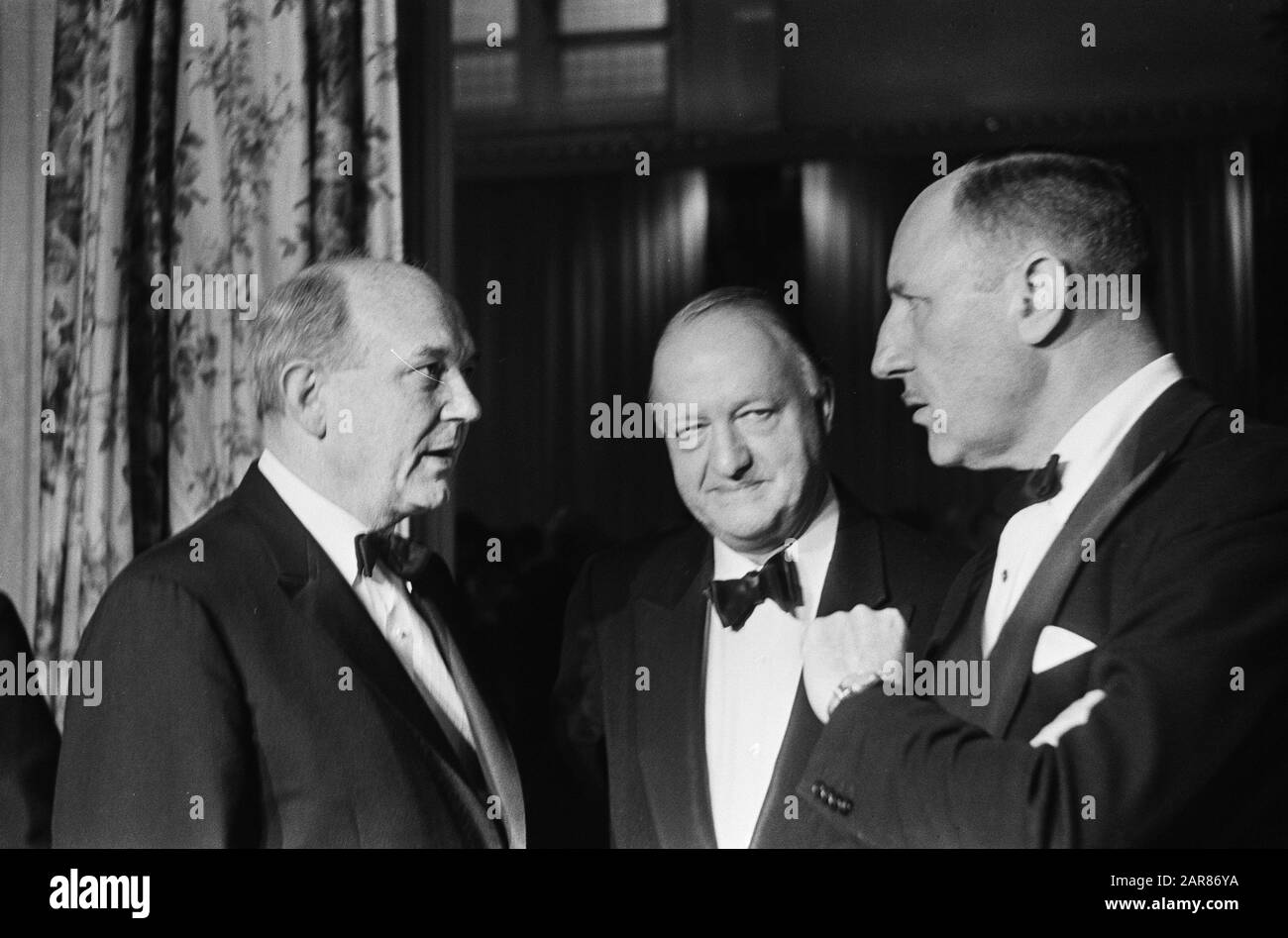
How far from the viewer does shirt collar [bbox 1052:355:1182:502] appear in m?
2.96

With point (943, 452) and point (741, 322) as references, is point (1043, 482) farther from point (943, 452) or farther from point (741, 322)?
point (741, 322)

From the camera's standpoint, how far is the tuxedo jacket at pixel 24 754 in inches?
128

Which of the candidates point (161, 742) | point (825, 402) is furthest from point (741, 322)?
point (161, 742)

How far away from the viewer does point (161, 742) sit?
9.70ft

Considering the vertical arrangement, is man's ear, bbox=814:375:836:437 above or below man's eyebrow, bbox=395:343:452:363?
below

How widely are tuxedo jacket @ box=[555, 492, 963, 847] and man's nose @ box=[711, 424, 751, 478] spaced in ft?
0.50

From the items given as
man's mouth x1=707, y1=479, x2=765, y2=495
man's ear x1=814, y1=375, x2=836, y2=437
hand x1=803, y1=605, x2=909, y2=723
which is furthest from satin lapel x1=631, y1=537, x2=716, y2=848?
man's ear x1=814, y1=375, x2=836, y2=437

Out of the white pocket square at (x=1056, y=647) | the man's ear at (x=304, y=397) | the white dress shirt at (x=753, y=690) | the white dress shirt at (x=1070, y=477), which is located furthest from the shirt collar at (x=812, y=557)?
the man's ear at (x=304, y=397)

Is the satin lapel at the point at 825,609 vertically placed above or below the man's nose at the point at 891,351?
below

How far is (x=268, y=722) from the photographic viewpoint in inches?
117

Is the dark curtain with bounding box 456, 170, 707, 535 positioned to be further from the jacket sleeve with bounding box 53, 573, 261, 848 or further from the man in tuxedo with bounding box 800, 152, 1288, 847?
the jacket sleeve with bounding box 53, 573, 261, 848

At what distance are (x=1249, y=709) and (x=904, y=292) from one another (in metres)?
1.08

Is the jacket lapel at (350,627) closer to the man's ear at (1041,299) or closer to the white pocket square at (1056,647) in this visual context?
the white pocket square at (1056,647)

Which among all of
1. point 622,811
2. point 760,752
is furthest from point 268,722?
point 760,752
